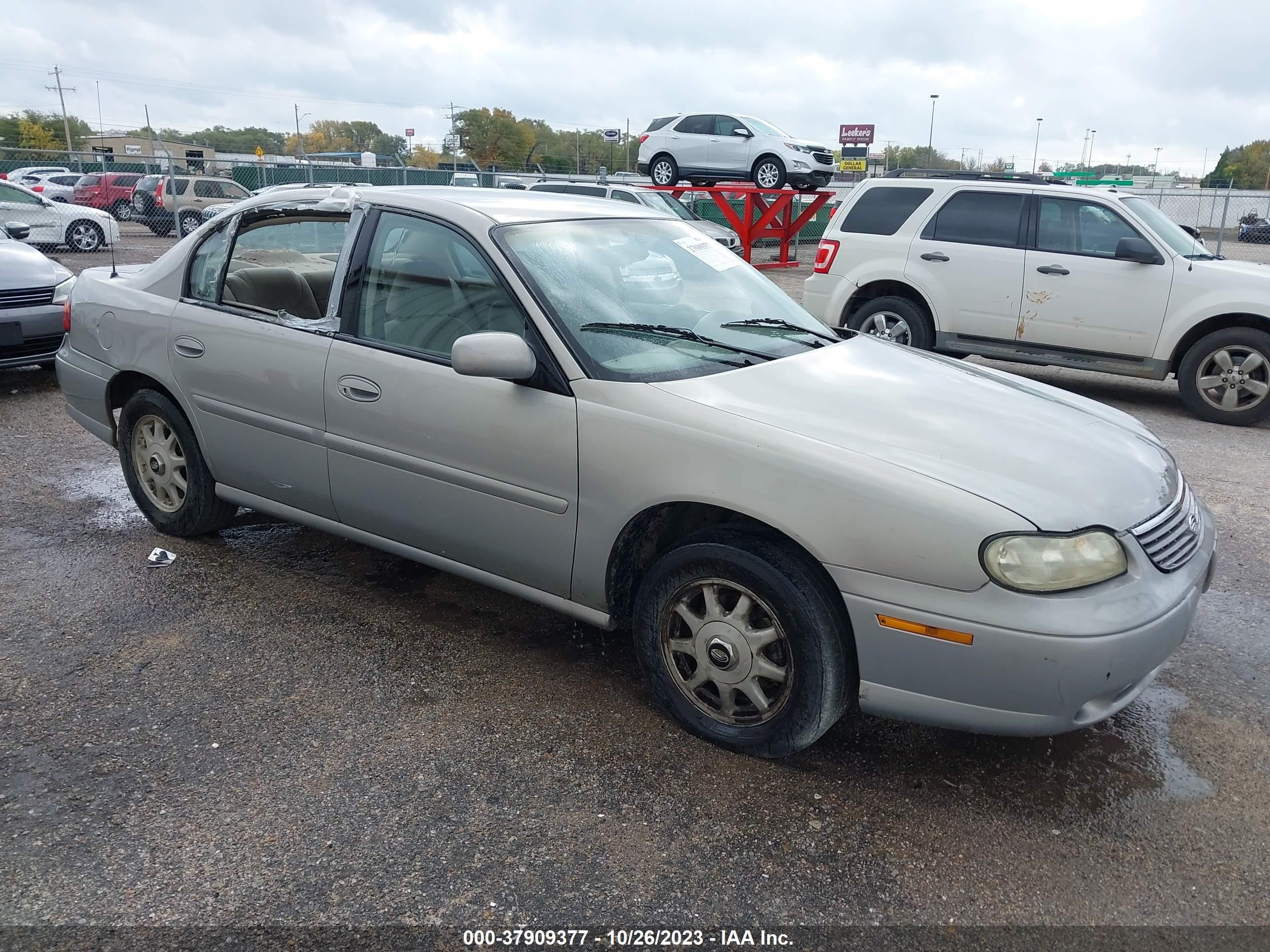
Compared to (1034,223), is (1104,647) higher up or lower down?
lower down

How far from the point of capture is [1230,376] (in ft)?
25.9

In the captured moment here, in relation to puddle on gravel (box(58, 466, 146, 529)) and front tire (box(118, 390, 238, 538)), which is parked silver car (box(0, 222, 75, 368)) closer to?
puddle on gravel (box(58, 466, 146, 529))

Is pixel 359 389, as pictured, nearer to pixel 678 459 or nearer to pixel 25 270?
pixel 678 459

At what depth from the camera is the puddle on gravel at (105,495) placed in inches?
202

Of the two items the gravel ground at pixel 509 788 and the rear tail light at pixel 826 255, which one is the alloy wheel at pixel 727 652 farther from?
the rear tail light at pixel 826 255

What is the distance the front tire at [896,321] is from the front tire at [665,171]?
1302 cm

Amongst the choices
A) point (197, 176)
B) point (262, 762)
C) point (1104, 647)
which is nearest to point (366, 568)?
point (262, 762)

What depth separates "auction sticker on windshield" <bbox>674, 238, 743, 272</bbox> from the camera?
13.4 feet

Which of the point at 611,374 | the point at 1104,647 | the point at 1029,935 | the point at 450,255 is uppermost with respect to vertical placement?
the point at 450,255

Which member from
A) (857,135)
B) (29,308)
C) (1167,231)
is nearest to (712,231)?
(1167,231)

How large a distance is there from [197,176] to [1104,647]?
2550cm

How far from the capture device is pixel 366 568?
14.9 ft

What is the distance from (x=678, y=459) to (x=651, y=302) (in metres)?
0.85

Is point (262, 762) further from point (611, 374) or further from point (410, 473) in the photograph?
point (611, 374)
